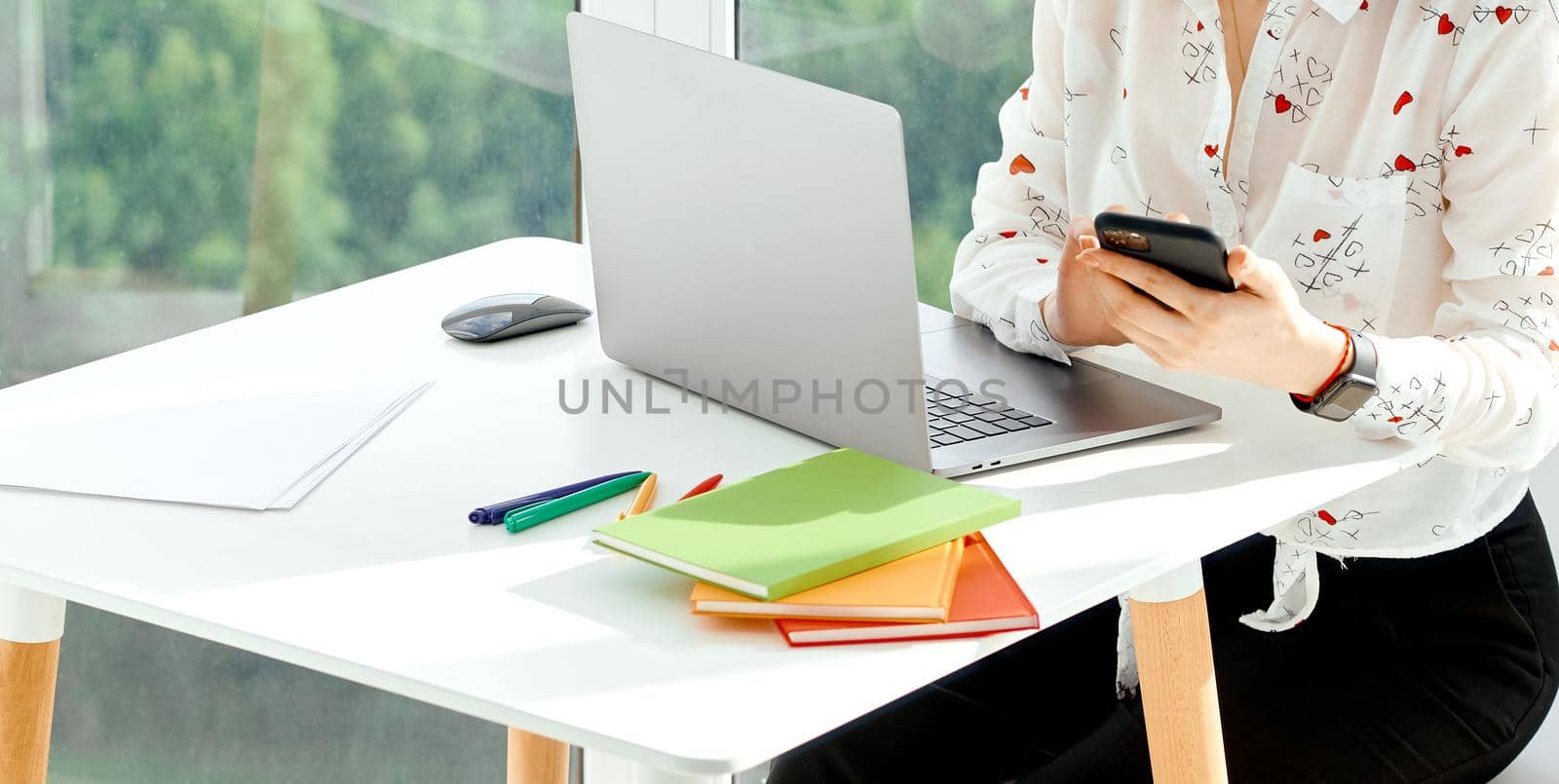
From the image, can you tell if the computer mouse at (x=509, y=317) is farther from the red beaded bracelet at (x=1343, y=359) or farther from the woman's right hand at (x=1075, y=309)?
the red beaded bracelet at (x=1343, y=359)

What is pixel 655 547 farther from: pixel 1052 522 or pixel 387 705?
pixel 387 705

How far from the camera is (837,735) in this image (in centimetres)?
119

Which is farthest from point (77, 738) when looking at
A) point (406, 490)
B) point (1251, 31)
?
point (1251, 31)

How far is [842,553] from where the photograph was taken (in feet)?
2.29

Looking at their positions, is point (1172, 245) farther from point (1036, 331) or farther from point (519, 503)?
point (519, 503)

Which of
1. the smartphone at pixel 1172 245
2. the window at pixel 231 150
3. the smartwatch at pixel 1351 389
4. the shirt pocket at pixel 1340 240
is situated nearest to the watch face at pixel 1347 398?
the smartwatch at pixel 1351 389

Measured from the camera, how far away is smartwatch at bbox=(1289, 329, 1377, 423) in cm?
88

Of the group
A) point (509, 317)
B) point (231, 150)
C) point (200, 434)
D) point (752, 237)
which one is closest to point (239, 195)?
point (231, 150)

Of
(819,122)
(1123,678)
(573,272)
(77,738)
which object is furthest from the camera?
(77,738)

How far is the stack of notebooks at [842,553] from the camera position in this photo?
→ 67cm

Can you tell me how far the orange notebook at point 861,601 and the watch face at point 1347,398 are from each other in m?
0.33

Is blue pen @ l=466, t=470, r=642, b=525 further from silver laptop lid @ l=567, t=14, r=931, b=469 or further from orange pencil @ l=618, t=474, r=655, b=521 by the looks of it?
silver laptop lid @ l=567, t=14, r=931, b=469

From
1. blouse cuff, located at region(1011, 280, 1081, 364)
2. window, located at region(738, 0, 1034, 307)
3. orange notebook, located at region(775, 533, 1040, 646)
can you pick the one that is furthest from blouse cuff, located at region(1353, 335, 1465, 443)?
window, located at region(738, 0, 1034, 307)

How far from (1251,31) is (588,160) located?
543 millimetres
